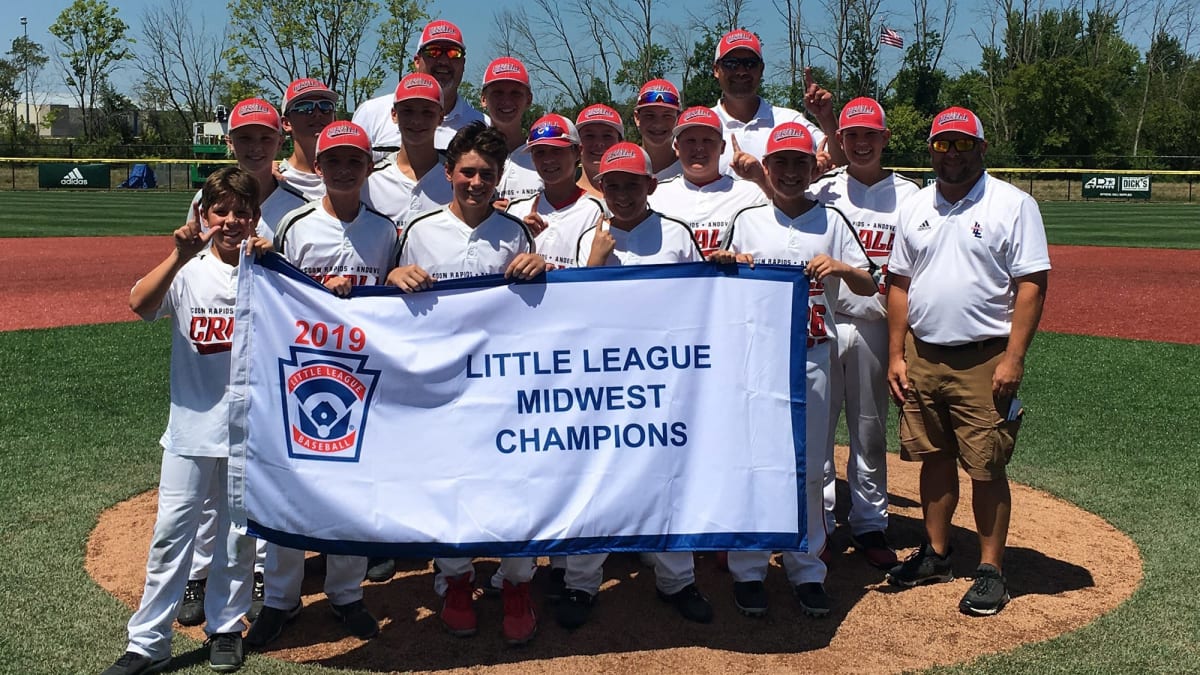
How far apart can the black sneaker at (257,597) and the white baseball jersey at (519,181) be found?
8.57ft

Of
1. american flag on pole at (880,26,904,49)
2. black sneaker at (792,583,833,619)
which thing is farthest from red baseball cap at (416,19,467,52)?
american flag on pole at (880,26,904,49)

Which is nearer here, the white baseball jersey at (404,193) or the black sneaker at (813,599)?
the black sneaker at (813,599)

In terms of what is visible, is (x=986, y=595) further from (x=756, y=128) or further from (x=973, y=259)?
(x=756, y=128)

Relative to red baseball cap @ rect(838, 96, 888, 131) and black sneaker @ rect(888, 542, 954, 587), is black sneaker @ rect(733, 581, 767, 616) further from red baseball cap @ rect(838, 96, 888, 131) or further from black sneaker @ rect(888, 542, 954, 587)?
red baseball cap @ rect(838, 96, 888, 131)

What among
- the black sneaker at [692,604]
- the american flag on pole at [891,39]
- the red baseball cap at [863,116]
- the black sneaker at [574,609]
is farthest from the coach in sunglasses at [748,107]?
the american flag on pole at [891,39]

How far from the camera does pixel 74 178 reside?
44.0 metres

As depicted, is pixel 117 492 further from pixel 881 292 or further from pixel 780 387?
pixel 881 292

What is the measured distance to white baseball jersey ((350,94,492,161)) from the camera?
6.44m

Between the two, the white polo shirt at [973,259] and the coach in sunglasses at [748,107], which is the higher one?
the coach in sunglasses at [748,107]

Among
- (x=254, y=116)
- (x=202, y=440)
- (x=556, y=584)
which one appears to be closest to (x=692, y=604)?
(x=556, y=584)

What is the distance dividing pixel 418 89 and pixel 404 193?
1.86ft

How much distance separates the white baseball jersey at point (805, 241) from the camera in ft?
16.7

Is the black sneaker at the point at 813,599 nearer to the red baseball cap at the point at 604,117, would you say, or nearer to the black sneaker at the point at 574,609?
the black sneaker at the point at 574,609

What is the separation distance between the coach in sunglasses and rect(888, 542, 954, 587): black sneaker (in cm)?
235
